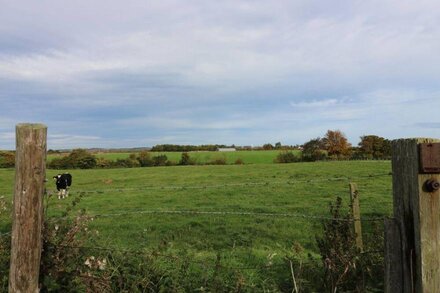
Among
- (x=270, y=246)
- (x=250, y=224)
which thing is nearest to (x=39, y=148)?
(x=270, y=246)

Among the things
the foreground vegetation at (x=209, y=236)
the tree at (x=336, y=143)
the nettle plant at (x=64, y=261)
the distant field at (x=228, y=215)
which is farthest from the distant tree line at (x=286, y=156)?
the nettle plant at (x=64, y=261)

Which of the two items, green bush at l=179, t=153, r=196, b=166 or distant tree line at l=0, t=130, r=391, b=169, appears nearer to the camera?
distant tree line at l=0, t=130, r=391, b=169

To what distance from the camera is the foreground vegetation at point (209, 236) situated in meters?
4.84

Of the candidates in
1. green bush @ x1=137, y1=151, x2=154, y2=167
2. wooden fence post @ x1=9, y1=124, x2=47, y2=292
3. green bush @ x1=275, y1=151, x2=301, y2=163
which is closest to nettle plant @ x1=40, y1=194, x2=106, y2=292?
wooden fence post @ x1=9, y1=124, x2=47, y2=292

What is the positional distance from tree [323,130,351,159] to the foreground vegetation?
33.9m

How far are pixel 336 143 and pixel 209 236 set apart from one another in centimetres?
5532

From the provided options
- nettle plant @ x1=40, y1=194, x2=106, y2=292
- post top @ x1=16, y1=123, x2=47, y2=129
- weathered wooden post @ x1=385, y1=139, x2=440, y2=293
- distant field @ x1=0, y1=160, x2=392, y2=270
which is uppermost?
post top @ x1=16, y1=123, x2=47, y2=129

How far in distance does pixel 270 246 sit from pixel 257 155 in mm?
57722

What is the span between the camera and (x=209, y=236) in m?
12.5

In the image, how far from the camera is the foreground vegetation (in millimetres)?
4844

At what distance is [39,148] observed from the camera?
397 cm

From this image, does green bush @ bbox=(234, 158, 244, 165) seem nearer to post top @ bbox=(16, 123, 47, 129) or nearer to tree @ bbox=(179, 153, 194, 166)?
tree @ bbox=(179, 153, 194, 166)

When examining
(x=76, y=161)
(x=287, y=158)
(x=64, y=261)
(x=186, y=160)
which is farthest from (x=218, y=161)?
(x=64, y=261)

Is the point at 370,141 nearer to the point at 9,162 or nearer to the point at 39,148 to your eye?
the point at 9,162
